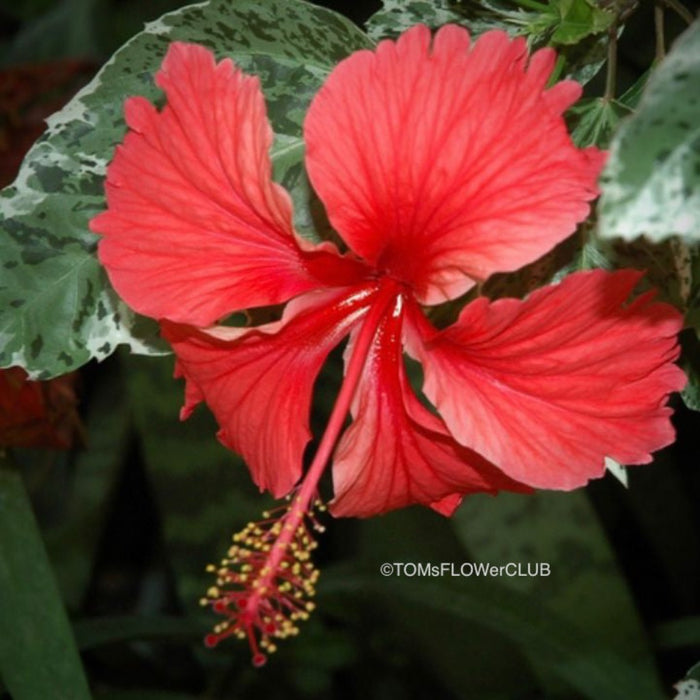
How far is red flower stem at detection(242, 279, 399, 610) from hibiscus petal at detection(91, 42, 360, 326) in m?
0.02

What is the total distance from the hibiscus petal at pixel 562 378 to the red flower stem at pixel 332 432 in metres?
0.03

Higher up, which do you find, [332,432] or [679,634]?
[332,432]

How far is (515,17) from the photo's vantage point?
532 mm

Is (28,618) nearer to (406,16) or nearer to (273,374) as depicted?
(273,374)

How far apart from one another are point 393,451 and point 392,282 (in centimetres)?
7

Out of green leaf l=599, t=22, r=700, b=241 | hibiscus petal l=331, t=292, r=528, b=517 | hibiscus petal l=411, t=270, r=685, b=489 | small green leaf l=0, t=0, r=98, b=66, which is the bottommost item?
small green leaf l=0, t=0, r=98, b=66

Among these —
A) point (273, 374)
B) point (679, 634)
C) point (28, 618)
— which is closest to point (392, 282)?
point (273, 374)

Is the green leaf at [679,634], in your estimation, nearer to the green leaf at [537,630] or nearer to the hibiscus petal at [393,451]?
the green leaf at [537,630]

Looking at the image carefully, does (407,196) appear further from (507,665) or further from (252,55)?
(507,665)

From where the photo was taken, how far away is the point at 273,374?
0.52 meters

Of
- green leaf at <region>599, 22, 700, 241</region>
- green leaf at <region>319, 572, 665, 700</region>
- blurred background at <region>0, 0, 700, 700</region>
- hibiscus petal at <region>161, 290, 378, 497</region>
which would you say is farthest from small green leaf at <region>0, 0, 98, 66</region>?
green leaf at <region>599, 22, 700, 241</region>

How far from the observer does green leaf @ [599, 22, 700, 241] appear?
1.10 ft

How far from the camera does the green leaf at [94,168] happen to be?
0.54 m

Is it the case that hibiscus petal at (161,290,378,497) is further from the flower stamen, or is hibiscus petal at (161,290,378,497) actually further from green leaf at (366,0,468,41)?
green leaf at (366,0,468,41)
